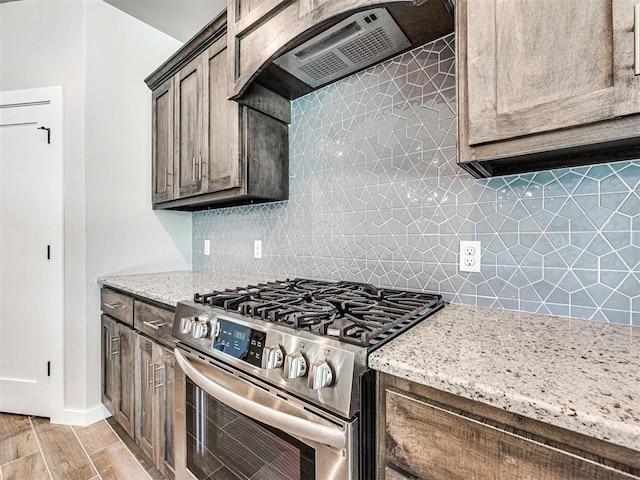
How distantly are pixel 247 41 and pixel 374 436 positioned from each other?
159 cm

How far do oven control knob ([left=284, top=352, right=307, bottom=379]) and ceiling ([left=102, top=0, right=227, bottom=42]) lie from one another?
2.34 meters

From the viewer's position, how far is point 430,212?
4.41ft

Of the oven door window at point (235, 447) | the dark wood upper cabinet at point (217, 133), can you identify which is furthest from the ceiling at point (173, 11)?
the oven door window at point (235, 447)

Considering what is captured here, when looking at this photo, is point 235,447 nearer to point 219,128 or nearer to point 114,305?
point 114,305

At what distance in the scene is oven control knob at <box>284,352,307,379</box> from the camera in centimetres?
81

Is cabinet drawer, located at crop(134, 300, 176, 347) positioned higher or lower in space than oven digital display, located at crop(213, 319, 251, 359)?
lower

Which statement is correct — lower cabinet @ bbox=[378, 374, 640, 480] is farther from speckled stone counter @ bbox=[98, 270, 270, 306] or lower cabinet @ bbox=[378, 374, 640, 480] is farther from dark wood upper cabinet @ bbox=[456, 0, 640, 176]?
speckled stone counter @ bbox=[98, 270, 270, 306]

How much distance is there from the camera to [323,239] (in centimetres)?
171

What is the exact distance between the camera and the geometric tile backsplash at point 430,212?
39.5 inches

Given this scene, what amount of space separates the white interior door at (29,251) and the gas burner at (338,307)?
1.58m

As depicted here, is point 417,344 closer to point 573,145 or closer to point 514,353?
point 514,353

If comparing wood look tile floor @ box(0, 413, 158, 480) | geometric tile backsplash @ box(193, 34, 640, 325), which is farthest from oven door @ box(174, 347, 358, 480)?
geometric tile backsplash @ box(193, 34, 640, 325)

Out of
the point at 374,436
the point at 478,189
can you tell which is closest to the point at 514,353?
the point at 374,436

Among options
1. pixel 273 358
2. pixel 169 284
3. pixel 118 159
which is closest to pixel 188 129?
pixel 118 159
